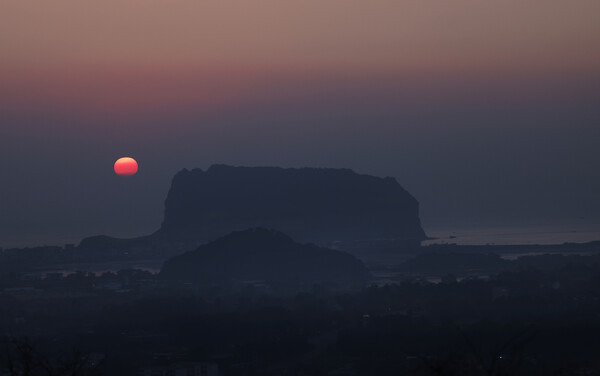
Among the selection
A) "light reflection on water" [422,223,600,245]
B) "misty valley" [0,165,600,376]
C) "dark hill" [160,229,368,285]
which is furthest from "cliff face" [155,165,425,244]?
"dark hill" [160,229,368,285]

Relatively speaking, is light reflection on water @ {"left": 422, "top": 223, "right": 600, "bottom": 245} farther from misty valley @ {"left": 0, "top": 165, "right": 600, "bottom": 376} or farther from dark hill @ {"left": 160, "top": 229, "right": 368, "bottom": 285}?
dark hill @ {"left": 160, "top": 229, "right": 368, "bottom": 285}

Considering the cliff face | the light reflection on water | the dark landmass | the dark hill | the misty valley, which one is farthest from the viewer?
the cliff face

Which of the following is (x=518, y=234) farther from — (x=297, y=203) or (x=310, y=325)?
(x=310, y=325)

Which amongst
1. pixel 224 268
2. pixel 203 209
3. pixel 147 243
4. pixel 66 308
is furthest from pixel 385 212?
pixel 66 308

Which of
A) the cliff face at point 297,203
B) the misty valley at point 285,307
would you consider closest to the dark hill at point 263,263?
the misty valley at point 285,307

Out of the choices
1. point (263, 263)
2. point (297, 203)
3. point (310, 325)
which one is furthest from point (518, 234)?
point (310, 325)

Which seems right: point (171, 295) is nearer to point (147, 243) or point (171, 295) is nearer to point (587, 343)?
point (587, 343)

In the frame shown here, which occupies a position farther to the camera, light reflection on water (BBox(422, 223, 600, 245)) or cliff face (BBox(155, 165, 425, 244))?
cliff face (BBox(155, 165, 425, 244))

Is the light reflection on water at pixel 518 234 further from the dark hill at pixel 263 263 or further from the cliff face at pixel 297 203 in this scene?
the dark hill at pixel 263 263
